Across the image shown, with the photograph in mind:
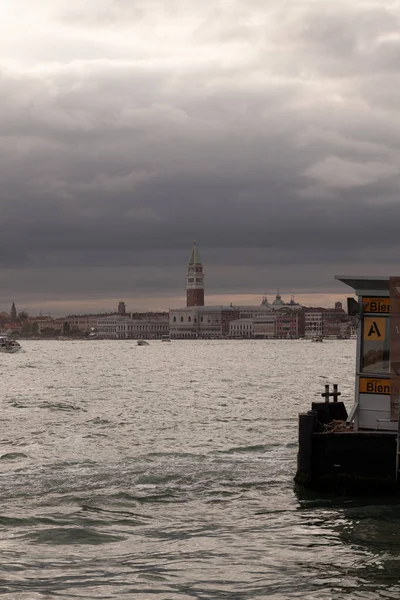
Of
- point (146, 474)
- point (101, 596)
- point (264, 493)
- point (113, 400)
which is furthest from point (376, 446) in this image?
point (113, 400)

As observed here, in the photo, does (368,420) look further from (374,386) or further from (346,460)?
(346,460)

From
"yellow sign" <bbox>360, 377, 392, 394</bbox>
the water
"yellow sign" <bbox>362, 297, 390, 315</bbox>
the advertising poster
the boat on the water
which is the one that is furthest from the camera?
the boat on the water

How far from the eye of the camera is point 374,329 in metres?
19.1

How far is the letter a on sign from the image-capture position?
19.0 m

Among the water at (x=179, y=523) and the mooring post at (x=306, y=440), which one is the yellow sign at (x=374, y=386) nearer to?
the mooring post at (x=306, y=440)

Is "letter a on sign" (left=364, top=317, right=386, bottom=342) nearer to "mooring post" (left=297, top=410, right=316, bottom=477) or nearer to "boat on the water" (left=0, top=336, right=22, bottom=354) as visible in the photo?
"mooring post" (left=297, top=410, right=316, bottom=477)

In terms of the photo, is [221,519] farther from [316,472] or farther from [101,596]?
[101,596]

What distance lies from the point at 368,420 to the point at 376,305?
7.81 ft

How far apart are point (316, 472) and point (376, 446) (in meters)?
1.39

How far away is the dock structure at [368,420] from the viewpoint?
1858cm

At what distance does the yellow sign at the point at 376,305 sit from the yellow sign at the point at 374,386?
1398mm

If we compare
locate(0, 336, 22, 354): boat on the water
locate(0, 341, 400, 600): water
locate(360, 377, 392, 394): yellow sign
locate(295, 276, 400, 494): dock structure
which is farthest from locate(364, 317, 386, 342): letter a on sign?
locate(0, 336, 22, 354): boat on the water

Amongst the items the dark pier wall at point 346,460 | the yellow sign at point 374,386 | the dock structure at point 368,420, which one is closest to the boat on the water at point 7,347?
the dock structure at point 368,420

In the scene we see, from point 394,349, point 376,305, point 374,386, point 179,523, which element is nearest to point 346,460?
point 374,386
